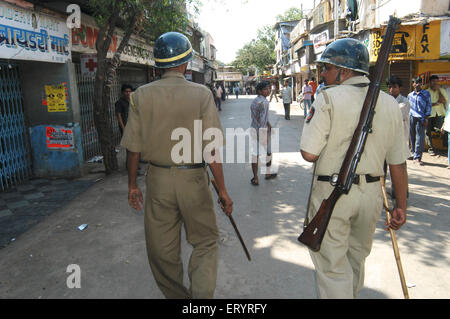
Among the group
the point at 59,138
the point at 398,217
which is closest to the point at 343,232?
the point at 398,217

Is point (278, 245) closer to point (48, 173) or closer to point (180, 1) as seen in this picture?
point (48, 173)

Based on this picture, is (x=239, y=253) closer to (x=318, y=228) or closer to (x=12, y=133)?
(x=318, y=228)

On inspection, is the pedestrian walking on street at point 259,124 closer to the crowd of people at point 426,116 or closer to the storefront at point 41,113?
the crowd of people at point 426,116

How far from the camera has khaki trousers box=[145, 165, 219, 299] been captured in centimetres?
249

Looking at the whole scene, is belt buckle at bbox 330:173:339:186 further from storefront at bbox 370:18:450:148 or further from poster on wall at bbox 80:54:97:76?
storefront at bbox 370:18:450:148

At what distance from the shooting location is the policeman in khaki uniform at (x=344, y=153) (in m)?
2.19

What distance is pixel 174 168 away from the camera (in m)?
2.49

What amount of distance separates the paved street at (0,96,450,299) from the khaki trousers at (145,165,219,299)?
0.53 m

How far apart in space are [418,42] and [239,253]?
22.7ft

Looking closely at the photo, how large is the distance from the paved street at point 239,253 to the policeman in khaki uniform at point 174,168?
603mm

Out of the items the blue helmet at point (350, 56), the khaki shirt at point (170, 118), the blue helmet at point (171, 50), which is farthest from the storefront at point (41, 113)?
the blue helmet at point (350, 56)

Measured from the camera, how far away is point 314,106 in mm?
2260

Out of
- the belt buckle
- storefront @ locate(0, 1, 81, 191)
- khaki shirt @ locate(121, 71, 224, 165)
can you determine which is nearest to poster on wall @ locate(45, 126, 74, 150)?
storefront @ locate(0, 1, 81, 191)
